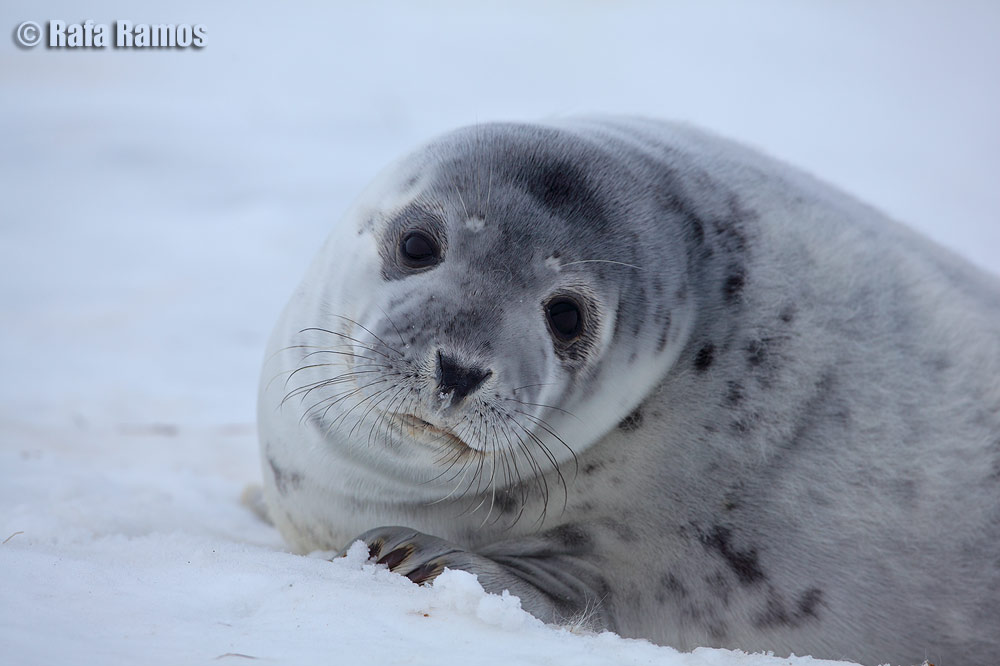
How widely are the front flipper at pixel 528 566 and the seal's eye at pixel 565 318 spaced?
0.40 m

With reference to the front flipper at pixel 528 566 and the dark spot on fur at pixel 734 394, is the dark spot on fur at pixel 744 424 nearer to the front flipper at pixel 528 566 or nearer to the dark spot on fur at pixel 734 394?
the dark spot on fur at pixel 734 394

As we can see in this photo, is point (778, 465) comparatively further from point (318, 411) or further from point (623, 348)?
point (318, 411)

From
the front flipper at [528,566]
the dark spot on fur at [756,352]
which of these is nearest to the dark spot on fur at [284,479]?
the front flipper at [528,566]

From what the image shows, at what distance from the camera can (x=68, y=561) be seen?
1.45 metres

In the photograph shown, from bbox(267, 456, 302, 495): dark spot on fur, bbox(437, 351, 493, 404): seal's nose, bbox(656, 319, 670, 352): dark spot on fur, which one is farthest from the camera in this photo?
bbox(267, 456, 302, 495): dark spot on fur

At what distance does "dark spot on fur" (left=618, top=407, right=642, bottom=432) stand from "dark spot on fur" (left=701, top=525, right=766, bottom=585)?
9.8 inches

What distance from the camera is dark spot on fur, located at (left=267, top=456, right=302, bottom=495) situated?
2160 mm

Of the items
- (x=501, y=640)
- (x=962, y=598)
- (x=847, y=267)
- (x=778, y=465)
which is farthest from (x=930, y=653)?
(x=501, y=640)

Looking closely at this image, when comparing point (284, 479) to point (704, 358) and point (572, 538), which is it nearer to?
point (572, 538)

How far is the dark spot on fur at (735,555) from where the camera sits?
6.15 ft

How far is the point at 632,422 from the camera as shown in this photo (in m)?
1.94

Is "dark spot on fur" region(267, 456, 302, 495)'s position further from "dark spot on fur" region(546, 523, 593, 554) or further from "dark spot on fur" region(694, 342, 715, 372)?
"dark spot on fur" region(694, 342, 715, 372)

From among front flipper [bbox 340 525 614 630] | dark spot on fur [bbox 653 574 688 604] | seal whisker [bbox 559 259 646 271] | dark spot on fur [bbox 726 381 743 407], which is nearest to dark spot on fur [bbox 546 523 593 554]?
front flipper [bbox 340 525 614 630]

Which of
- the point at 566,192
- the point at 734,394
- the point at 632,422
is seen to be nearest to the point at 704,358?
the point at 734,394
